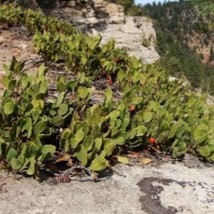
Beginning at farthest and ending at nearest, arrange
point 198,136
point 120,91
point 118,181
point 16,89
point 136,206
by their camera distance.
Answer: point 120,91
point 16,89
point 198,136
point 118,181
point 136,206

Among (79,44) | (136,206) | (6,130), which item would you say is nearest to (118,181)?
(136,206)

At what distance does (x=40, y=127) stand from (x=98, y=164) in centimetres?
62

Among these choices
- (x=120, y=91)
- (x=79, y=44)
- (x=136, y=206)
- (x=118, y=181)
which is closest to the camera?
(x=136, y=206)

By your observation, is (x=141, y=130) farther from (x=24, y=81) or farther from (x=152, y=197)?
(x=24, y=81)

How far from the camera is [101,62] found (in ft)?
22.9

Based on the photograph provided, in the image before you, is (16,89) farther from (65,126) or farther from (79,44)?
(79,44)

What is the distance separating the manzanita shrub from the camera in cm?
387

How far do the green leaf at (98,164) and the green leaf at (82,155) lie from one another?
0.07 meters

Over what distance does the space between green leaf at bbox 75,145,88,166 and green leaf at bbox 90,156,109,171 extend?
0.07 meters

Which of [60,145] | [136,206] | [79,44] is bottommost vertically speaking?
[136,206]

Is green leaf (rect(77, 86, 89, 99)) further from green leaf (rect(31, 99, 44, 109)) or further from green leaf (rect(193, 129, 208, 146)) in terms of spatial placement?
green leaf (rect(193, 129, 208, 146))

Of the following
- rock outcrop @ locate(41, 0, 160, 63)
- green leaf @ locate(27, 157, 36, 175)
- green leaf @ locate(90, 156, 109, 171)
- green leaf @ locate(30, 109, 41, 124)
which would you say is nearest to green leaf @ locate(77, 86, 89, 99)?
green leaf @ locate(30, 109, 41, 124)

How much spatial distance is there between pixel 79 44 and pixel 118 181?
3.95 meters

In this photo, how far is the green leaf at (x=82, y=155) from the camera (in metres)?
3.90
